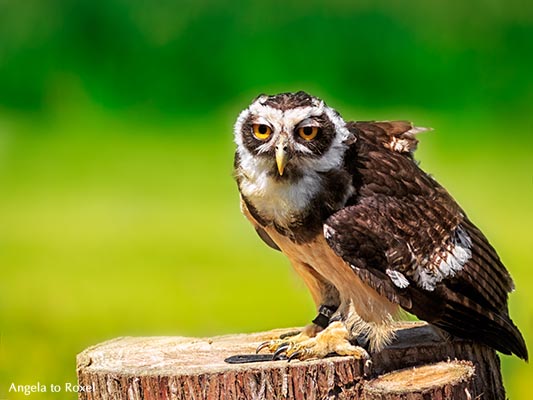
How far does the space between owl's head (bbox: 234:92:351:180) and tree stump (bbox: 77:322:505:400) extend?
56 centimetres

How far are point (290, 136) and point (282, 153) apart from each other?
0.07 metres

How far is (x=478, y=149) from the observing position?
25.7 ft

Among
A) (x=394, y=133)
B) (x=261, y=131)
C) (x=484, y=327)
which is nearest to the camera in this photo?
(x=261, y=131)

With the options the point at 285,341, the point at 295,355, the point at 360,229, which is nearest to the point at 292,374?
the point at 295,355

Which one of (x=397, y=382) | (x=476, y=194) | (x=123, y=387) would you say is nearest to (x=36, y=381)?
(x=123, y=387)

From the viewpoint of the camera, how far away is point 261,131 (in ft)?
11.6

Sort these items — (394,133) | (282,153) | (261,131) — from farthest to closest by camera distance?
(394,133) → (261,131) → (282,153)

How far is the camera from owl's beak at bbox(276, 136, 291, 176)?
342cm

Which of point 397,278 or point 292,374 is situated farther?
point 397,278

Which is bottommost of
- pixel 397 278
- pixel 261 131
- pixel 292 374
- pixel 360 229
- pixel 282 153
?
pixel 292 374

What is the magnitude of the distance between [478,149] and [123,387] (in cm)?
480

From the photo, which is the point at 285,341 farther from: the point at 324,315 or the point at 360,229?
the point at 360,229

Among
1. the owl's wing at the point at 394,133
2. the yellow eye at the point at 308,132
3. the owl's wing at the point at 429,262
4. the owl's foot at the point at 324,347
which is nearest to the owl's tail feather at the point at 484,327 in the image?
the owl's wing at the point at 429,262

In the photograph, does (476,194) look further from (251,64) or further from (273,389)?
(273,389)
